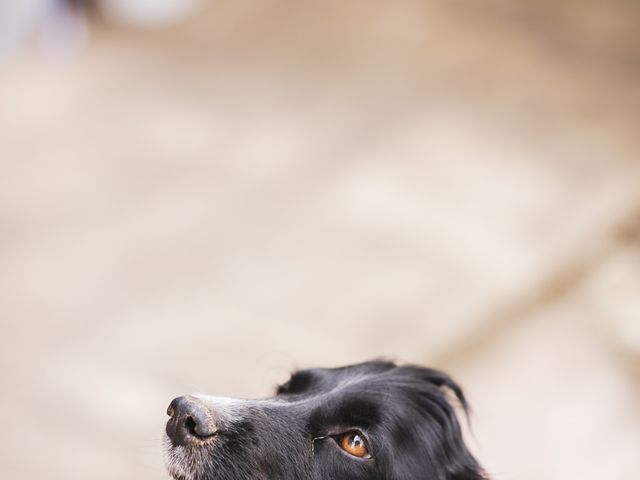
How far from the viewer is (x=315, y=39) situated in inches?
282

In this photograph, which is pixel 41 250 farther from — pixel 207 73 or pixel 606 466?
pixel 606 466

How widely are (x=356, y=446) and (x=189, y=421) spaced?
490 mm

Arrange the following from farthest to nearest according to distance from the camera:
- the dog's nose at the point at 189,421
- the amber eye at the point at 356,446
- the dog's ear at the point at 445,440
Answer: the dog's ear at the point at 445,440 < the amber eye at the point at 356,446 < the dog's nose at the point at 189,421

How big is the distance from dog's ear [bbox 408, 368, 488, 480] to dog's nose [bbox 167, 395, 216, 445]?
67cm

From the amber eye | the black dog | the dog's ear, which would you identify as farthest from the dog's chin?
the dog's ear

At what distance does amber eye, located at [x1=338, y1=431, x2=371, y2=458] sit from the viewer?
2.71 m

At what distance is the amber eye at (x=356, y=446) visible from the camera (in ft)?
8.91

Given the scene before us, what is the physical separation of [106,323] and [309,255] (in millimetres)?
1229

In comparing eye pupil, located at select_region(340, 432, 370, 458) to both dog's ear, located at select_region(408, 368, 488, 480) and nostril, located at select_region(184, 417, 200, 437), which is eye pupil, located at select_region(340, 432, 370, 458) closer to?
dog's ear, located at select_region(408, 368, 488, 480)

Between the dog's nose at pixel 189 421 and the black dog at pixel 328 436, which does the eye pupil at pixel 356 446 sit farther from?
the dog's nose at pixel 189 421

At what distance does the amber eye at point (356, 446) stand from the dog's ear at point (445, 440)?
0.22 metres

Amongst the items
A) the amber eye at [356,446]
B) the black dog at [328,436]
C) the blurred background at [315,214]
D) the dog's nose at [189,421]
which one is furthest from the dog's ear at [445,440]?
the blurred background at [315,214]

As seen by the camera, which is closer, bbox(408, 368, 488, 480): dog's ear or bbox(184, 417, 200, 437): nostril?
bbox(184, 417, 200, 437): nostril

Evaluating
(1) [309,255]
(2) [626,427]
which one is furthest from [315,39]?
(2) [626,427]
